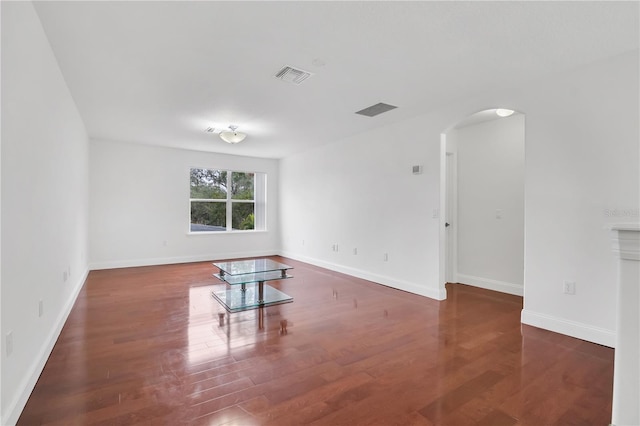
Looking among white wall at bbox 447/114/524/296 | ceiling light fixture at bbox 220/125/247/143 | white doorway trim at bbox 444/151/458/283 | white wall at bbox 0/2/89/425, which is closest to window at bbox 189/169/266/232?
ceiling light fixture at bbox 220/125/247/143

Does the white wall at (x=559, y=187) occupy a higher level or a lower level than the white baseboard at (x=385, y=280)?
higher

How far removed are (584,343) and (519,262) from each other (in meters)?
1.62

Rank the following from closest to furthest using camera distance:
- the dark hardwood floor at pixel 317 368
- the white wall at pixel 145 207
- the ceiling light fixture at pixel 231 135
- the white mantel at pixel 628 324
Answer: the white mantel at pixel 628 324 < the dark hardwood floor at pixel 317 368 < the ceiling light fixture at pixel 231 135 < the white wall at pixel 145 207

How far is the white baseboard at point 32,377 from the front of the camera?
162 centimetres

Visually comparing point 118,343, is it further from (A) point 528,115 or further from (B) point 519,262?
(B) point 519,262

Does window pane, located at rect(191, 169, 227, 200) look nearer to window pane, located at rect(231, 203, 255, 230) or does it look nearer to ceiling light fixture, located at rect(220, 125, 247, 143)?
window pane, located at rect(231, 203, 255, 230)

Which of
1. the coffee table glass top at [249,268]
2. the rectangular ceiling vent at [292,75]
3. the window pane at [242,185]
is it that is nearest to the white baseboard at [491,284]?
the coffee table glass top at [249,268]

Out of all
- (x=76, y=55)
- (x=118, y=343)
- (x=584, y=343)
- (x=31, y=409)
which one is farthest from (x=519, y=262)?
(x=76, y=55)

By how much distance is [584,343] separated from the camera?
274cm

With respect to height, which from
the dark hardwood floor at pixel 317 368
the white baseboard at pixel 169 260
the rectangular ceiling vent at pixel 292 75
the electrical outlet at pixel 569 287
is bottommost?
the dark hardwood floor at pixel 317 368

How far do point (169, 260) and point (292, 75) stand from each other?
16.9 feet

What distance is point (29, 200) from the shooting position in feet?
6.59

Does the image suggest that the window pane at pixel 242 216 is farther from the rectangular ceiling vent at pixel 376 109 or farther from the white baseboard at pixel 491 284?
the white baseboard at pixel 491 284

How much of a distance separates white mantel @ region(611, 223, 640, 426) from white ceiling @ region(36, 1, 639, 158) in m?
1.64
